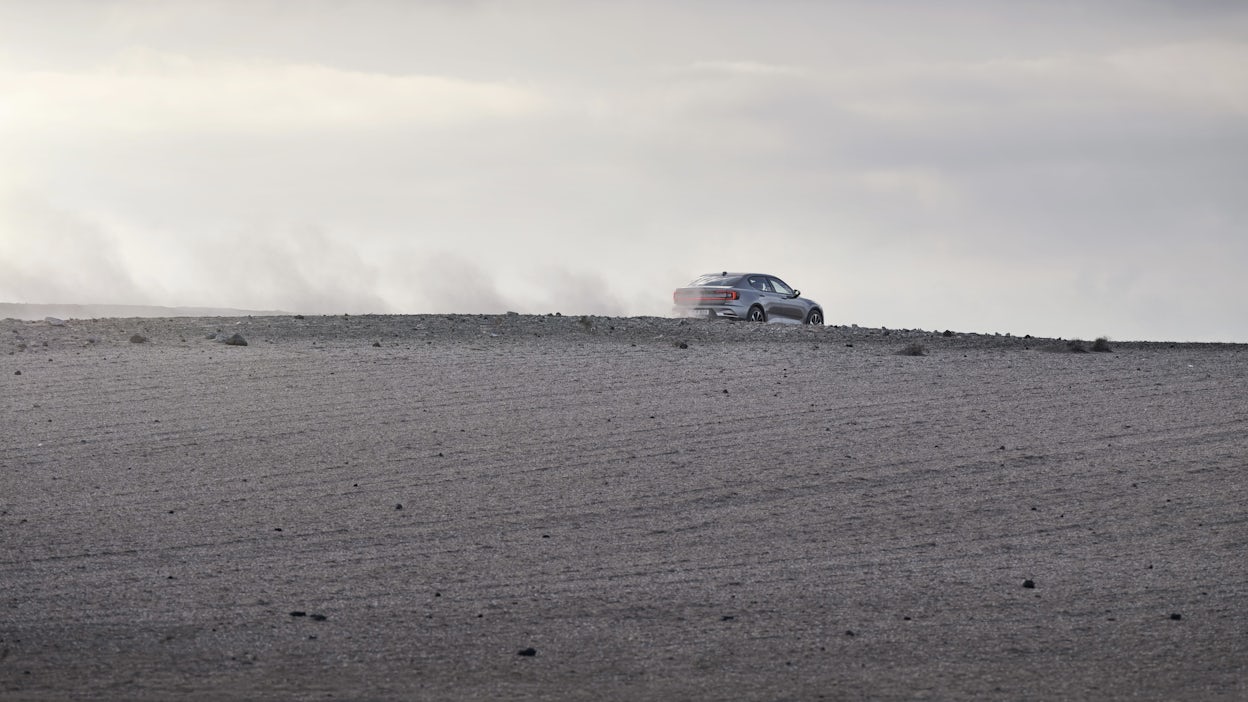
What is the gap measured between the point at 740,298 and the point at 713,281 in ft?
3.00

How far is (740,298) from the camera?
110ft

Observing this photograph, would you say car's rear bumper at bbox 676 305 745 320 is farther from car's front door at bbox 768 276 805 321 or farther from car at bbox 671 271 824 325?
car's front door at bbox 768 276 805 321

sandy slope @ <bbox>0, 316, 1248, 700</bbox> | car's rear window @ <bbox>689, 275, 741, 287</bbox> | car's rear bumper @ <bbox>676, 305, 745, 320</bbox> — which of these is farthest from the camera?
car's rear window @ <bbox>689, 275, 741, 287</bbox>

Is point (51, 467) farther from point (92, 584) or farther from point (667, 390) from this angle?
point (667, 390)

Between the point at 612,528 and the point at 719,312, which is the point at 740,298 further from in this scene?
the point at 612,528

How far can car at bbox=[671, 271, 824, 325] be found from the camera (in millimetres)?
33594

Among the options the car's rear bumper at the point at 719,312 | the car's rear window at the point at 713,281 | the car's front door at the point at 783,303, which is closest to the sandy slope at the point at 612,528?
the car's rear bumper at the point at 719,312

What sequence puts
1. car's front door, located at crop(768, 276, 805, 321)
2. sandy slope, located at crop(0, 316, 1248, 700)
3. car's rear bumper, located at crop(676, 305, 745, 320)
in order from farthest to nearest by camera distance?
car's front door, located at crop(768, 276, 805, 321)
car's rear bumper, located at crop(676, 305, 745, 320)
sandy slope, located at crop(0, 316, 1248, 700)

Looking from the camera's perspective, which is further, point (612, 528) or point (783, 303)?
point (783, 303)

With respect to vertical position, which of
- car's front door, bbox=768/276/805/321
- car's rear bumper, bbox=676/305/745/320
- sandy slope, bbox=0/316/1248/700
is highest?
car's front door, bbox=768/276/805/321

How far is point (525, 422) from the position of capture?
19.0 metres

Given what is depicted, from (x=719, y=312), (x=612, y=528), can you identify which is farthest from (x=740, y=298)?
(x=612, y=528)

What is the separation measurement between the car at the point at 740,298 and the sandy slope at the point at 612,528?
8.34 m

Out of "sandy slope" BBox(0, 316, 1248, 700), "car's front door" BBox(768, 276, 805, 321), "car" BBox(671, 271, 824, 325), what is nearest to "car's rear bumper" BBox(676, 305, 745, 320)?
"car" BBox(671, 271, 824, 325)
